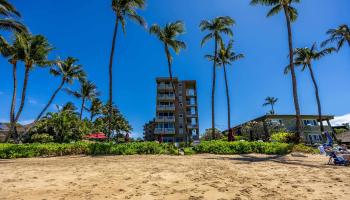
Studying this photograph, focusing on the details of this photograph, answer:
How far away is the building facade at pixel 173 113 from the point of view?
5297 centimetres

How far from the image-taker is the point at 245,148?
64.2ft

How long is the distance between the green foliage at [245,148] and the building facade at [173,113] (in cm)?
3118

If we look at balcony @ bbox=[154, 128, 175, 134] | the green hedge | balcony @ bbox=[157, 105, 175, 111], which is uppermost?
balcony @ bbox=[157, 105, 175, 111]

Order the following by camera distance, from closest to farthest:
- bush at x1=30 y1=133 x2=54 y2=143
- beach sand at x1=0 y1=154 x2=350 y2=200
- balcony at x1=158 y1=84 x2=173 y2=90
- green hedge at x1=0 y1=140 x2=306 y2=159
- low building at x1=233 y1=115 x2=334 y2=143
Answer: beach sand at x1=0 y1=154 x2=350 y2=200
green hedge at x1=0 y1=140 x2=306 y2=159
bush at x1=30 y1=133 x2=54 y2=143
low building at x1=233 y1=115 x2=334 y2=143
balcony at x1=158 y1=84 x2=173 y2=90

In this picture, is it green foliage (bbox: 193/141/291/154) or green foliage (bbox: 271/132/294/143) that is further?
green foliage (bbox: 271/132/294/143)

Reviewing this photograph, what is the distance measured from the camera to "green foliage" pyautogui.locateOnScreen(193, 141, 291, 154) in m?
19.2

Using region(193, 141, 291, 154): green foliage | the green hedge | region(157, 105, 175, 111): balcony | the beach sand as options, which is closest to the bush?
the green hedge

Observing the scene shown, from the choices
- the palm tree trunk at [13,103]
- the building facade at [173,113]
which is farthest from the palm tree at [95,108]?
the palm tree trunk at [13,103]

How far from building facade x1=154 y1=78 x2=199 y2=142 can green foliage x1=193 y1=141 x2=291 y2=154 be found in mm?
31182

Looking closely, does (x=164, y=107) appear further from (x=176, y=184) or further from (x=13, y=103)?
(x=176, y=184)

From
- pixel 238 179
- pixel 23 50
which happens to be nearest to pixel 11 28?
pixel 23 50

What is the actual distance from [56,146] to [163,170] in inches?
457

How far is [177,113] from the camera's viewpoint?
55500 mm

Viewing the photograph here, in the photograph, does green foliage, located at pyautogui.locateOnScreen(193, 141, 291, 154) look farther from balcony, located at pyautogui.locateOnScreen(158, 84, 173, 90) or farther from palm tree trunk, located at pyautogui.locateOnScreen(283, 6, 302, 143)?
balcony, located at pyautogui.locateOnScreen(158, 84, 173, 90)
